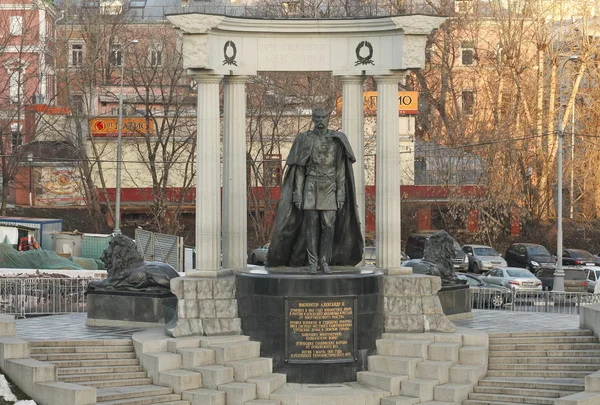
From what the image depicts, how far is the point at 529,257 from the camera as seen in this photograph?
50719 millimetres

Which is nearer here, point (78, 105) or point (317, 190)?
point (317, 190)

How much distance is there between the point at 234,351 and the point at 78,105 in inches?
1456

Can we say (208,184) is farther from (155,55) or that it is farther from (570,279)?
(155,55)

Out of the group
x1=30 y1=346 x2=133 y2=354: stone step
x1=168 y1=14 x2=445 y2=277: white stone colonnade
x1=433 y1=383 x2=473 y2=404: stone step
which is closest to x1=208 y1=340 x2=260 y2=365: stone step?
x1=30 y1=346 x2=133 y2=354: stone step

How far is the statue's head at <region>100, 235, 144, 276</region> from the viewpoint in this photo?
2625 centimetres

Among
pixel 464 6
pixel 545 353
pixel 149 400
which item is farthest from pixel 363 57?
pixel 464 6

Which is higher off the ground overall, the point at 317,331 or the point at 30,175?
the point at 30,175

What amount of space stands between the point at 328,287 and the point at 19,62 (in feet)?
118

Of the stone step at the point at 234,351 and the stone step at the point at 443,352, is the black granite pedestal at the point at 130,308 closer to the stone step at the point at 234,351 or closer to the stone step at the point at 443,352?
the stone step at the point at 234,351

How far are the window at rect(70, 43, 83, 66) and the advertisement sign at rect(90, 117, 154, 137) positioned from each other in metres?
3.28

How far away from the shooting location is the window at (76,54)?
6045 centimetres

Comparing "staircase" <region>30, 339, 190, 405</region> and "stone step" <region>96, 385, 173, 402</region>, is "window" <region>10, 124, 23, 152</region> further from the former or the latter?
"stone step" <region>96, 385, 173, 402</region>

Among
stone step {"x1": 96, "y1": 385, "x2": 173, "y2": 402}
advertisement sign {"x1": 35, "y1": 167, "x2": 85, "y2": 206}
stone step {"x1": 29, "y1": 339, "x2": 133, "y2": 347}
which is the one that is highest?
advertisement sign {"x1": 35, "y1": 167, "x2": 85, "y2": 206}

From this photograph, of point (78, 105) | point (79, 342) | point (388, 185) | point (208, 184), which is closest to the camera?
point (79, 342)
